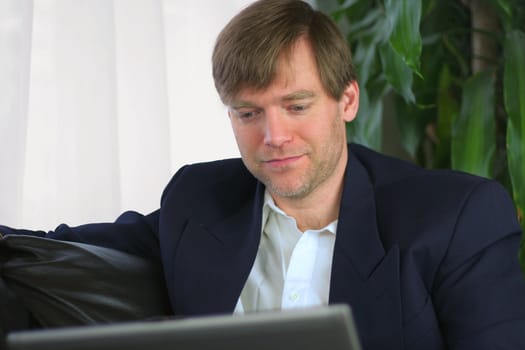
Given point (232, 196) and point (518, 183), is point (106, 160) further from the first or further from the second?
point (518, 183)

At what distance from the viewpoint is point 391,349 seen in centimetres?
135

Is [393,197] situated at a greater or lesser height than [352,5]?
lesser

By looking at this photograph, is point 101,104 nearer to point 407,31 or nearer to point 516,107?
point 407,31

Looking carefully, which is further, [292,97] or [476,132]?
[476,132]

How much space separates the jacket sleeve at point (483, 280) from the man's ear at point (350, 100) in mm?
298

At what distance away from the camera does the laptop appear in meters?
0.64

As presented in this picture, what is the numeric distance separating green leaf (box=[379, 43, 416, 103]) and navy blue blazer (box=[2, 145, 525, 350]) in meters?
0.49

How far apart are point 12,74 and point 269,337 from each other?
138 cm

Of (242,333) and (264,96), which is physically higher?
(264,96)

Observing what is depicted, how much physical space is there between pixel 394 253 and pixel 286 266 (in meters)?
0.24

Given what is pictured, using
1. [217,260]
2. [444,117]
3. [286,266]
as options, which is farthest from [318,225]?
[444,117]

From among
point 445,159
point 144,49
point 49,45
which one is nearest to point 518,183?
point 445,159

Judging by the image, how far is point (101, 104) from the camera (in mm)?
1983

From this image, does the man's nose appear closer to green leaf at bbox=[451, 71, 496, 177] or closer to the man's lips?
the man's lips
